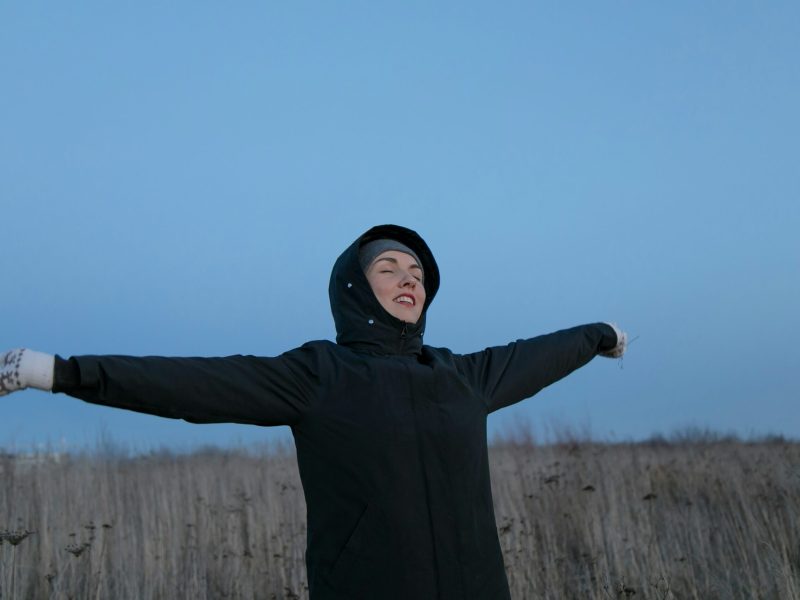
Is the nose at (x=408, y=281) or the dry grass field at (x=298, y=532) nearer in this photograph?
the nose at (x=408, y=281)

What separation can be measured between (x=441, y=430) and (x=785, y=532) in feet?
12.7

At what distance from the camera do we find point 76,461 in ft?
24.9

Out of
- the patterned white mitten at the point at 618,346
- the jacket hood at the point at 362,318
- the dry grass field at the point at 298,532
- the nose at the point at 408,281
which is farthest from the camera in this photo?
the dry grass field at the point at 298,532

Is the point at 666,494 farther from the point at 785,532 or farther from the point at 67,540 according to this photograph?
the point at 67,540

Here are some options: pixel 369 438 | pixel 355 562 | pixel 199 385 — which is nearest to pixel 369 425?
pixel 369 438

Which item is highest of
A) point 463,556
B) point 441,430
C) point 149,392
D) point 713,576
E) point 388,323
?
point 388,323

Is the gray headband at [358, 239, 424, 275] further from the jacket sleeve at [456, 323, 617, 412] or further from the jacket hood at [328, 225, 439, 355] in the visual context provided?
the jacket sleeve at [456, 323, 617, 412]

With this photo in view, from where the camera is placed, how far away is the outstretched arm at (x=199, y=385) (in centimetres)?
167

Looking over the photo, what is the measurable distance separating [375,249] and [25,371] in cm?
113

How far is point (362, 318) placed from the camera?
2.20 metres

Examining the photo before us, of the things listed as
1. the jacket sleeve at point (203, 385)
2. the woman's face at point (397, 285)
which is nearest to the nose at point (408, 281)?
the woman's face at point (397, 285)

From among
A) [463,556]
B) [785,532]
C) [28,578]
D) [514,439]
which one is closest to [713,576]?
[785,532]

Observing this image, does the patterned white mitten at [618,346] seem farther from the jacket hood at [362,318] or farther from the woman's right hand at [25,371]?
the woman's right hand at [25,371]

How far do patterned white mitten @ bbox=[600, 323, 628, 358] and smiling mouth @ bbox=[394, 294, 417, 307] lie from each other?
3.01 feet
